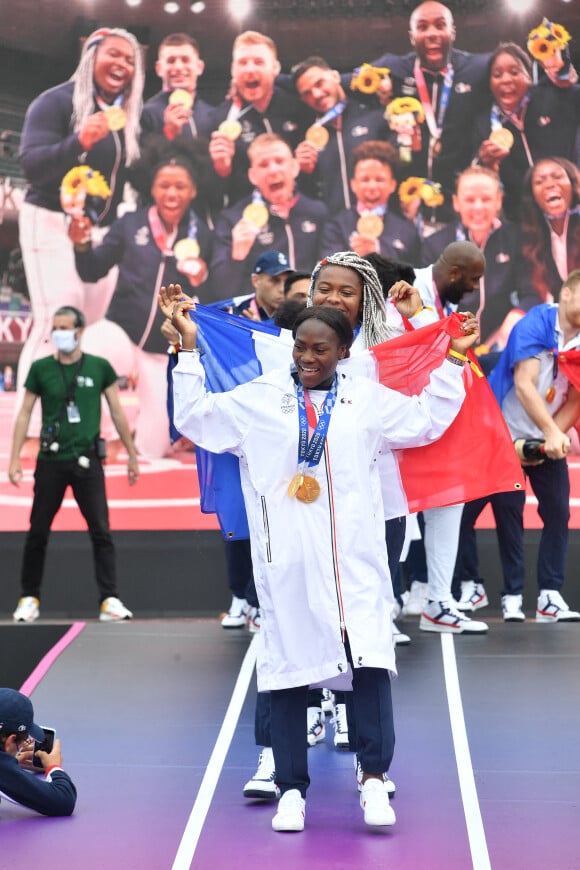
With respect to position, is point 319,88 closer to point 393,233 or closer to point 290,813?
point 393,233

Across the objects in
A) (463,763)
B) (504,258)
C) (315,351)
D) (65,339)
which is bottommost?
(463,763)

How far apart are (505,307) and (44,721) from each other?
4.43 m

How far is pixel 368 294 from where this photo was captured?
3.98 metres

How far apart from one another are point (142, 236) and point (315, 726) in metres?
4.54

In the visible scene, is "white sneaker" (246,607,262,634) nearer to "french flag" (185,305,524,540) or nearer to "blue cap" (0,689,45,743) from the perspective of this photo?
"french flag" (185,305,524,540)

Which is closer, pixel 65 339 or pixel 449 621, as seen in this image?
pixel 449 621

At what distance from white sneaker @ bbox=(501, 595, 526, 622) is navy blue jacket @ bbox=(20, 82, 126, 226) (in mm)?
3633

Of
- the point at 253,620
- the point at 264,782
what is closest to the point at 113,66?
the point at 253,620

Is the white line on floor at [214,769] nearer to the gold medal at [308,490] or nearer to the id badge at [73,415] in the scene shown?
the gold medal at [308,490]

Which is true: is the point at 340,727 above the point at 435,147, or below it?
below

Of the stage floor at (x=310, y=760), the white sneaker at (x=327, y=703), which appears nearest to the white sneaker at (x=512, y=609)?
the stage floor at (x=310, y=760)

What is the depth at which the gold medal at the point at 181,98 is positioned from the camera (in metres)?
8.14

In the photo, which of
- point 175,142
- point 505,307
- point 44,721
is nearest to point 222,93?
point 175,142

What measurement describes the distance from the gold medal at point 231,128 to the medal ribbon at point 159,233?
60 centimetres
